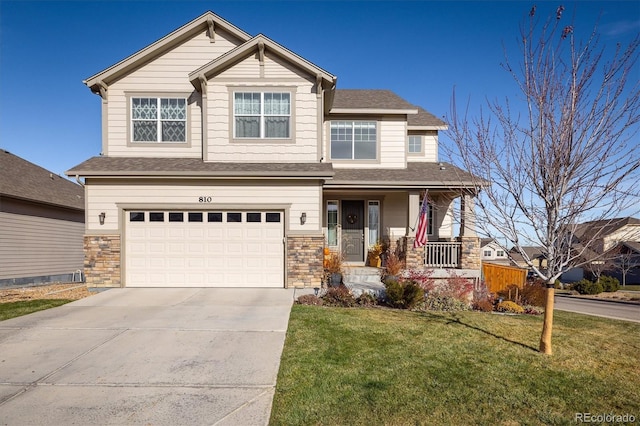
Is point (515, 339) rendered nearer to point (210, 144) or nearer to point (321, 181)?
point (321, 181)

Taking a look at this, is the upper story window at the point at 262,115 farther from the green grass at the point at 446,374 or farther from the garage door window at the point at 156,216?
the green grass at the point at 446,374

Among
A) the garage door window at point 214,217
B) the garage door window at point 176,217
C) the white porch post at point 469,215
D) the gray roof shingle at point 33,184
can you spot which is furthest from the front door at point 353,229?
the gray roof shingle at point 33,184

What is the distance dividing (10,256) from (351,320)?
15.0 metres

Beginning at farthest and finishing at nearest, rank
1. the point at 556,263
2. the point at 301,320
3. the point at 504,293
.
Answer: the point at 504,293 < the point at 301,320 < the point at 556,263

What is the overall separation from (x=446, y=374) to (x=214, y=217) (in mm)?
8153

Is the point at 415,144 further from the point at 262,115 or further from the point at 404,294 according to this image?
the point at 404,294

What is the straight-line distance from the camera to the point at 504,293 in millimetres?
11805

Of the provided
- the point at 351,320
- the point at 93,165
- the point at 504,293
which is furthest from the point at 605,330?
the point at 93,165

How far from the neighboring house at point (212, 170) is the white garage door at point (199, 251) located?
0.10 ft

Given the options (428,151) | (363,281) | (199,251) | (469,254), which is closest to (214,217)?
(199,251)

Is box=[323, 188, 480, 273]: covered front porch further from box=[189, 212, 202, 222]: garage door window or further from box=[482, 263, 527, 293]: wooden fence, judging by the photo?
box=[189, 212, 202, 222]: garage door window

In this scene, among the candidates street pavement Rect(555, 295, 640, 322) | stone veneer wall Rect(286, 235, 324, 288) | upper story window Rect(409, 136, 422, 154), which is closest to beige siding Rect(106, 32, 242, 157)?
stone veneer wall Rect(286, 235, 324, 288)

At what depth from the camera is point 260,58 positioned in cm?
1102

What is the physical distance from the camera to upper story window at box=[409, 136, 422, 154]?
49.1ft
